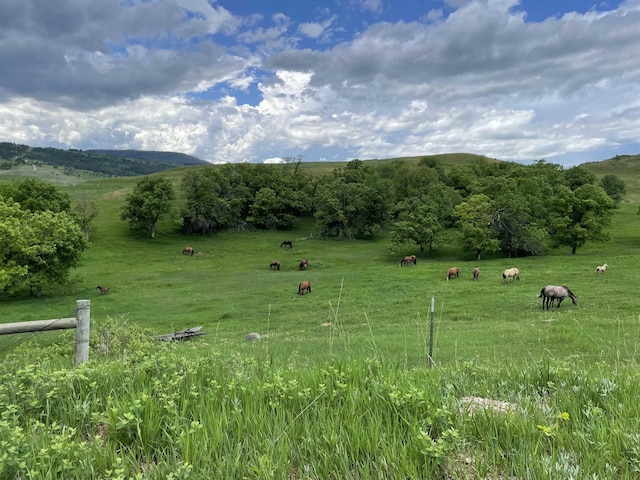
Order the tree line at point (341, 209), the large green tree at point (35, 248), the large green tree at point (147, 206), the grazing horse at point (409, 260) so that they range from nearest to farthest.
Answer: the large green tree at point (35, 248), the tree line at point (341, 209), the grazing horse at point (409, 260), the large green tree at point (147, 206)

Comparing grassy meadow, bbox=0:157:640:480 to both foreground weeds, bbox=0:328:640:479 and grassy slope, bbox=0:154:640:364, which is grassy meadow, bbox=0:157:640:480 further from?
grassy slope, bbox=0:154:640:364

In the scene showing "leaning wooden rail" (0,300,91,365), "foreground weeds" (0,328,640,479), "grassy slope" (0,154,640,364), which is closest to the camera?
"foreground weeds" (0,328,640,479)

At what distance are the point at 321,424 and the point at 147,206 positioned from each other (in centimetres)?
7092

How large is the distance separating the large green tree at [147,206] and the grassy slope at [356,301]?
348cm

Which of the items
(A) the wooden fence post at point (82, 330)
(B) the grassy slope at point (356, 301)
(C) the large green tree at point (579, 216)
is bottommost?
(B) the grassy slope at point (356, 301)

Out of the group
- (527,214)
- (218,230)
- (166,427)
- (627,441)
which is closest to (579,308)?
(627,441)

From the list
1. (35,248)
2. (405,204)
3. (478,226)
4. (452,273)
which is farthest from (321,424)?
(405,204)

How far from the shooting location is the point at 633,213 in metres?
88.1

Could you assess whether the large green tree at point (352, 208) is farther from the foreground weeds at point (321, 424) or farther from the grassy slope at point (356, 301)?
the foreground weeds at point (321, 424)

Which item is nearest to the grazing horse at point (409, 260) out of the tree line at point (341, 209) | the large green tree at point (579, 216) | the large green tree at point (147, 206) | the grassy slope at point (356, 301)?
the grassy slope at point (356, 301)

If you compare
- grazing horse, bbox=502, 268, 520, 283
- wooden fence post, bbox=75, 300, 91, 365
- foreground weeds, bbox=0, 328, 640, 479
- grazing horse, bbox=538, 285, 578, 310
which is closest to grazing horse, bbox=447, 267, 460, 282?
grazing horse, bbox=502, 268, 520, 283

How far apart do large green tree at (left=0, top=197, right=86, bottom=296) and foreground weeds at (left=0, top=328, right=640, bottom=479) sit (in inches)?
1479

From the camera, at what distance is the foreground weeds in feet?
9.01

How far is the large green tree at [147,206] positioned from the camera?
223 ft
